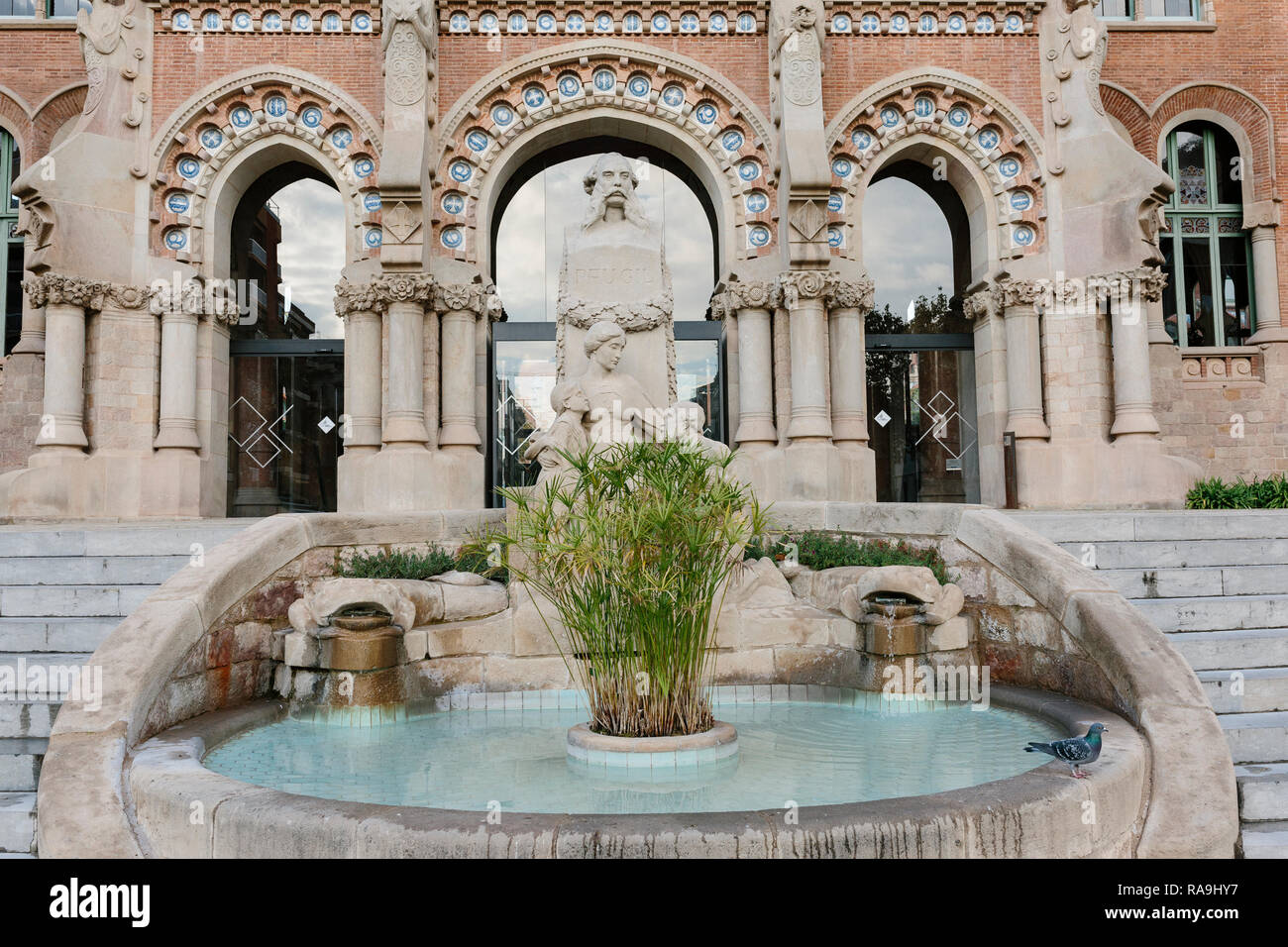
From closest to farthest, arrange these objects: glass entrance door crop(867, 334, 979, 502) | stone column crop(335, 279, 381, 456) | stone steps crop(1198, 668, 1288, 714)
A: stone steps crop(1198, 668, 1288, 714)
stone column crop(335, 279, 381, 456)
glass entrance door crop(867, 334, 979, 502)

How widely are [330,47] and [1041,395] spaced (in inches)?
493

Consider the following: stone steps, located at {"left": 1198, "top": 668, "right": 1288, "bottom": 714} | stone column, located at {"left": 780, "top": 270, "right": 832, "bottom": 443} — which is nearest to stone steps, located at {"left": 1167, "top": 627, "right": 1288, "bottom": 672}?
stone steps, located at {"left": 1198, "top": 668, "right": 1288, "bottom": 714}

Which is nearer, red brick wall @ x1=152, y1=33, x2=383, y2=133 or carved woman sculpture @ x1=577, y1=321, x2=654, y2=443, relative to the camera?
carved woman sculpture @ x1=577, y1=321, x2=654, y2=443

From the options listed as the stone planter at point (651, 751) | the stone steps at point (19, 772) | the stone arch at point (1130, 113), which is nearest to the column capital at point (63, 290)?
the stone steps at point (19, 772)

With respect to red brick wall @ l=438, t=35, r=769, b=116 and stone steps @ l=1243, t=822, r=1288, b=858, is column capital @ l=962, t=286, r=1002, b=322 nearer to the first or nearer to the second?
red brick wall @ l=438, t=35, r=769, b=116

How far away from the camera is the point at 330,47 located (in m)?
14.3

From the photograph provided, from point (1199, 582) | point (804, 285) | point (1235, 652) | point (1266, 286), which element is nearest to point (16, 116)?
point (804, 285)

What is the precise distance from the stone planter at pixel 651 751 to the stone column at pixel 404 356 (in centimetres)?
932

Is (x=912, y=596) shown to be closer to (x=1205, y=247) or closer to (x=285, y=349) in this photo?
(x=285, y=349)

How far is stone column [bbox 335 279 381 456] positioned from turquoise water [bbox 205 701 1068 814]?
8.22 m

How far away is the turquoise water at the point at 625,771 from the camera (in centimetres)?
420

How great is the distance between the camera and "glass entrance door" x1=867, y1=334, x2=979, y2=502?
51.6 ft

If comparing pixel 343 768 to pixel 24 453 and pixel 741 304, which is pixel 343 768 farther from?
pixel 24 453

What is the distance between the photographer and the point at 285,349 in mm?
15523
